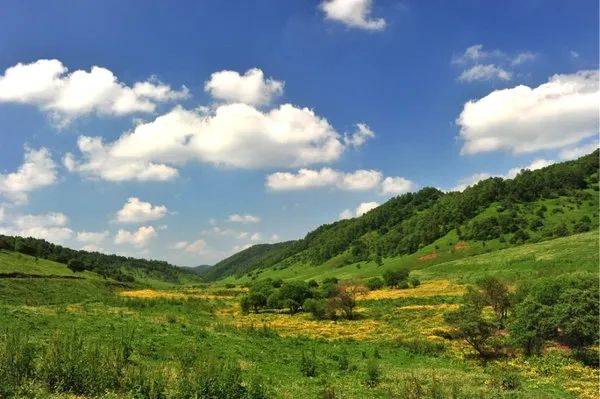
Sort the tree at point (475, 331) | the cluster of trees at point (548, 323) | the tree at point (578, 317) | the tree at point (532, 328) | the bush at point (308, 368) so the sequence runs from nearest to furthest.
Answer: the bush at point (308, 368), the tree at point (578, 317), the cluster of trees at point (548, 323), the tree at point (532, 328), the tree at point (475, 331)

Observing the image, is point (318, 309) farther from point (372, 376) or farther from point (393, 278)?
point (393, 278)

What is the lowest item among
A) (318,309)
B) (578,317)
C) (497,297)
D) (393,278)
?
(318,309)

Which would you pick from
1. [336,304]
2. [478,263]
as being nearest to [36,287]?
[336,304]

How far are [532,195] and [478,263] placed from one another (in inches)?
3649

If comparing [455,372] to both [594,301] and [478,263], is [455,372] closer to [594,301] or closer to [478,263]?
[594,301]

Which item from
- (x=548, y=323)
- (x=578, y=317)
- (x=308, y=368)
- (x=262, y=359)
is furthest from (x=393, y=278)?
(x=308, y=368)

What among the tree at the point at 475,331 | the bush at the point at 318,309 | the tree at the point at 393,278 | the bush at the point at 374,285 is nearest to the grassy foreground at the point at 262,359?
the tree at the point at 475,331

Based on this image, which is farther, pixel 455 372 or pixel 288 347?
pixel 288 347

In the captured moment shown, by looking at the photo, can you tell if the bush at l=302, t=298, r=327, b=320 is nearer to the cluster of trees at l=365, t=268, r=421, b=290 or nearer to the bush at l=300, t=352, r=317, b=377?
the bush at l=300, t=352, r=317, b=377

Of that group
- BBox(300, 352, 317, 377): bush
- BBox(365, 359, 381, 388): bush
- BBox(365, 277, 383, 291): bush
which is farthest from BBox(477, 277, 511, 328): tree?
BBox(365, 277, 383, 291): bush

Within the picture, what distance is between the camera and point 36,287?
81062 millimetres

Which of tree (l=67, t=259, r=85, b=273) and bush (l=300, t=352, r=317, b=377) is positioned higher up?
tree (l=67, t=259, r=85, b=273)

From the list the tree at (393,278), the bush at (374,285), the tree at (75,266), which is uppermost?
the tree at (75,266)

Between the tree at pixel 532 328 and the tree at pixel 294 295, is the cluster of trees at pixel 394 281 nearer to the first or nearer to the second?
the tree at pixel 294 295
